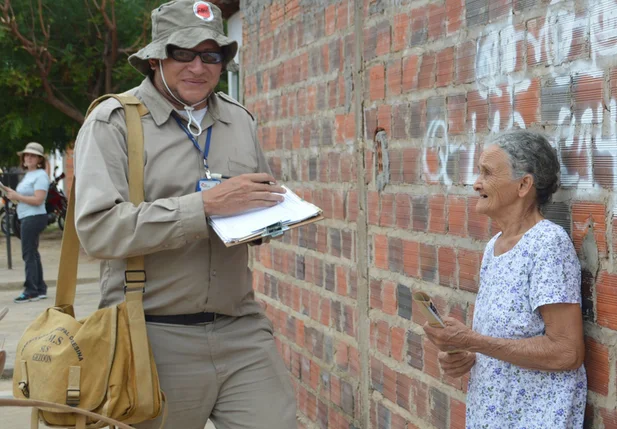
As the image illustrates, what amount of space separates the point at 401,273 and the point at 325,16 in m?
1.55

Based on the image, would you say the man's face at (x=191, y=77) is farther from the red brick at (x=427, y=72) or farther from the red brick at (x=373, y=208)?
the red brick at (x=373, y=208)

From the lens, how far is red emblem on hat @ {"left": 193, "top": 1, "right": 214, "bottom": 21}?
3.27 meters

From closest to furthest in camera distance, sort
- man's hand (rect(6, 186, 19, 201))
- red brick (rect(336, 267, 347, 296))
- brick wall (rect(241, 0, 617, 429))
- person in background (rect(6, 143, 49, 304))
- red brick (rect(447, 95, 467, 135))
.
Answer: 1. brick wall (rect(241, 0, 617, 429))
2. red brick (rect(447, 95, 467, 135))
3. red brick (rect(336, 267, 347, 296))
4. man's hand (rect(6, 186, 19, 201))
5. person in background (rect(6, 143, 49, 304))

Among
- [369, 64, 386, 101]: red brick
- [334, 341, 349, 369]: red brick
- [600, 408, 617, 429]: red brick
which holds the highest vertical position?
[369, 64, 386, 101]: red brick

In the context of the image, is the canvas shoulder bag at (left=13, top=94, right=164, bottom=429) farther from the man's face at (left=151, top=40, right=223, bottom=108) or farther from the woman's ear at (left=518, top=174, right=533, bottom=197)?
the woman's ear at (left=518, top=174, right=533, bottom=197)

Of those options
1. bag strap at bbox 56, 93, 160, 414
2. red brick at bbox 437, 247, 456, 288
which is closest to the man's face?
bag strap at bbox 56, 93, 160, 414

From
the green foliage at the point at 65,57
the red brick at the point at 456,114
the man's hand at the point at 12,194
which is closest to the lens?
the red brick at the point at 456,114

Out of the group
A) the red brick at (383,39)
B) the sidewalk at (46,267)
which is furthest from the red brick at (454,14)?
the sidewalk at (46,267)

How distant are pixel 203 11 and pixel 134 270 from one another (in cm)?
96

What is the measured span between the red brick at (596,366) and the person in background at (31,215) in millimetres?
9264

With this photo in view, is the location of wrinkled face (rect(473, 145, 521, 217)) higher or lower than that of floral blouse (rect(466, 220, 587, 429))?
higher

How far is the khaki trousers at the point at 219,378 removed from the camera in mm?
3195

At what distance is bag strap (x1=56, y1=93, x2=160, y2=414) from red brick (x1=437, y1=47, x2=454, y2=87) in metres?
1.11

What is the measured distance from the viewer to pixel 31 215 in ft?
36.4
